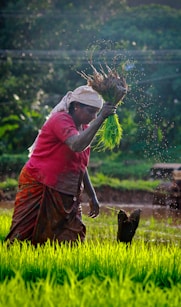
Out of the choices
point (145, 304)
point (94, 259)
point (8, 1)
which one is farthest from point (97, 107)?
point (8, 1)

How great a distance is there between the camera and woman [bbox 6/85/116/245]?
6.49m

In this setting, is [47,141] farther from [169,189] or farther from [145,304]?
[169,189]

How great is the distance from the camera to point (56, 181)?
6.49 metres

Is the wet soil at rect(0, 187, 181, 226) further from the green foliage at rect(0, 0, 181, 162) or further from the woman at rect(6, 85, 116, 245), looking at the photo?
the green foliage at rect(0, 0, 181, 162)

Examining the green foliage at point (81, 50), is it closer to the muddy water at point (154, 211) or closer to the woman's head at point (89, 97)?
the muddy water at point (154, 211)

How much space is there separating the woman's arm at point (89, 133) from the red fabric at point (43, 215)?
1.54 ft

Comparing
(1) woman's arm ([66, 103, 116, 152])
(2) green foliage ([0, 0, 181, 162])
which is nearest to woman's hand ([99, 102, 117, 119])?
(1) woman's arm ([66, 103, 116, 152])

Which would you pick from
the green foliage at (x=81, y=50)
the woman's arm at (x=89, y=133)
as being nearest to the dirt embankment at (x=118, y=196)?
the green foliage at (x=81, y=50)

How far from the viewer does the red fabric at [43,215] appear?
6.51 metres

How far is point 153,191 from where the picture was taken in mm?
16953

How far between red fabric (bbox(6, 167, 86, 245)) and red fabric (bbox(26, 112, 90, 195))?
6 cm

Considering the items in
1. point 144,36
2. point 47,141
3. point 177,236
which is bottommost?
point 177,236

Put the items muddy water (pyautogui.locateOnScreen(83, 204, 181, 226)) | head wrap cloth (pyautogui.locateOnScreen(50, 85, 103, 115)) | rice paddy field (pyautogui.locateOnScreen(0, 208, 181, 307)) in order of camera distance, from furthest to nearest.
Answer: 1. muddy water (pyautogui.locateOnScreen(83, 204, 181, 226))
2. head wrap cloth (pyautogui.locateOnScreen(50, 85, 103, 115))
3. rice paddy field (pyautogui.locateOnScreen(0, 208, 181, 307))

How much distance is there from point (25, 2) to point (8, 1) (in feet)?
3.77
